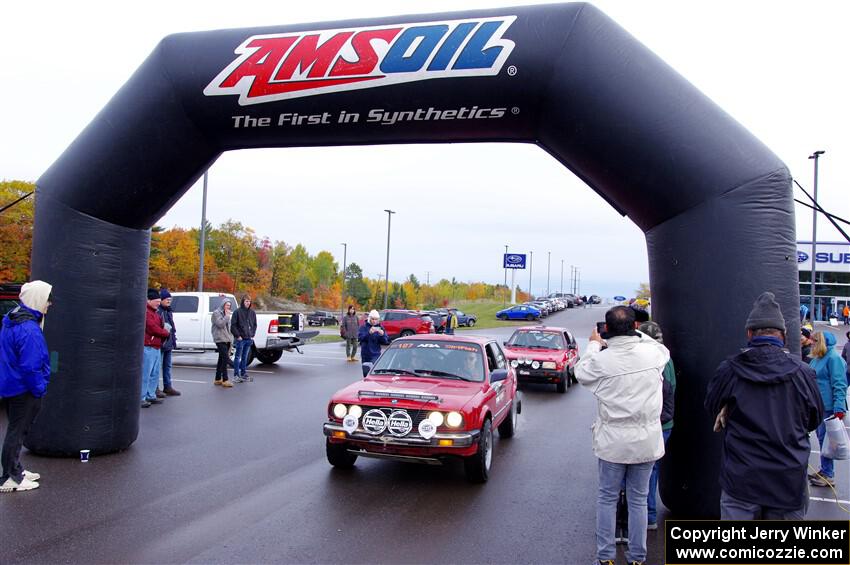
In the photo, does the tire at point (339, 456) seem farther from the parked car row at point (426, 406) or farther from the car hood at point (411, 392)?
the car hood at point (411, 392)

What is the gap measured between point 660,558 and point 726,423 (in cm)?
165

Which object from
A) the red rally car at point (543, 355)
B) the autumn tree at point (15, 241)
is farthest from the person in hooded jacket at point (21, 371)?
the autumn tree at point (15, 241)

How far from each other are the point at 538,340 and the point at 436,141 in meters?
9.22

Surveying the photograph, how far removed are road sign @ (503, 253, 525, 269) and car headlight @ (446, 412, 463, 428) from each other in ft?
220

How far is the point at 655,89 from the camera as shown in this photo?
210 inches

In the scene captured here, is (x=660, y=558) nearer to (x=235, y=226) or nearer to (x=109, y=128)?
(x=109, y=128)

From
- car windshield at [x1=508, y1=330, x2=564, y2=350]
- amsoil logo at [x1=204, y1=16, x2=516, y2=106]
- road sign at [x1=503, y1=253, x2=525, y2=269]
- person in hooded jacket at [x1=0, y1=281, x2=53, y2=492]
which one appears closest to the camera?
person in hooded jacket at [x1=0, y1=281, x2=53, y2=492]

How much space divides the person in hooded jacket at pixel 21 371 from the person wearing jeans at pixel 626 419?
5.07m

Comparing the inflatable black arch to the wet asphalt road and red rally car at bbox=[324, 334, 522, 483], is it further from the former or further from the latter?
red rally car at bbox=[324, 334, 522, 483]

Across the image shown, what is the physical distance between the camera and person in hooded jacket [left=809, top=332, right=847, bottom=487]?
6355mm

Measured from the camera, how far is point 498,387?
7.66m

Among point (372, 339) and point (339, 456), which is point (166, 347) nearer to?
point (372, 339)

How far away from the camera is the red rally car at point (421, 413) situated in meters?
6.01

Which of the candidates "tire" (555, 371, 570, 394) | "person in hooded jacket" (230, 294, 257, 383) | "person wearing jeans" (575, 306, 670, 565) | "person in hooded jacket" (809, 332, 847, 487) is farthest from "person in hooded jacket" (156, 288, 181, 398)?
"person in hooded jacket" (809, 332, 847, 487)
